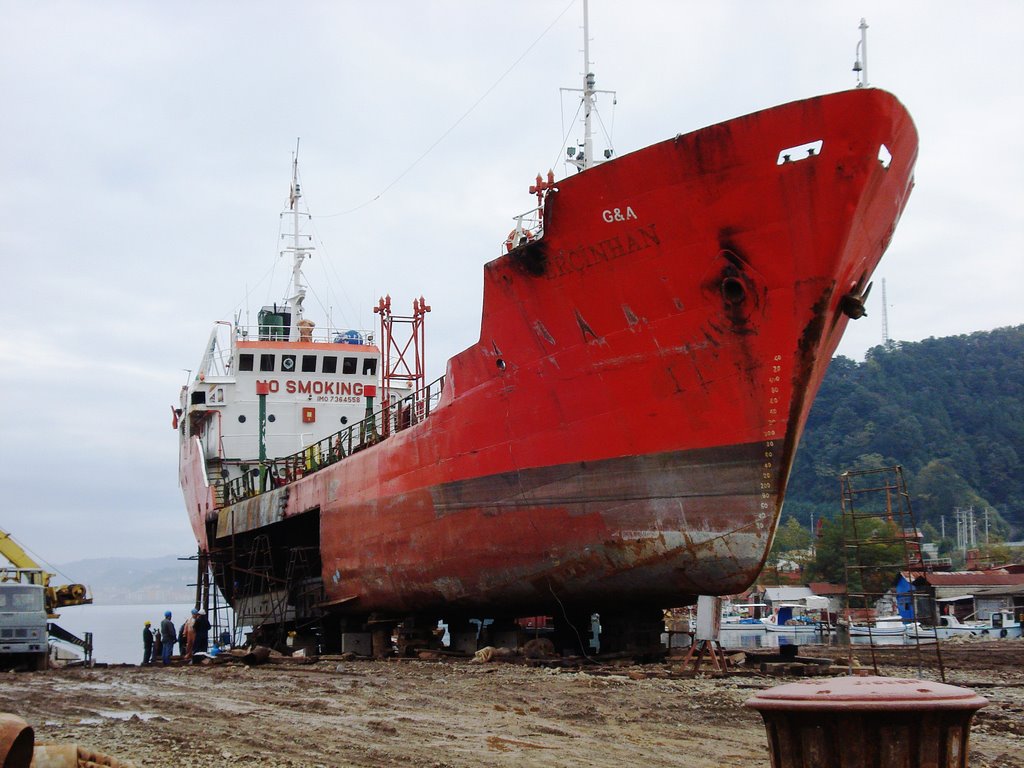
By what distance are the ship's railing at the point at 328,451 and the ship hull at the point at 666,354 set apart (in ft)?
9.13

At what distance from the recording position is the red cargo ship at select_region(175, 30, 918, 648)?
1175 cm

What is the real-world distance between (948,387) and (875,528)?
6745 centimetres

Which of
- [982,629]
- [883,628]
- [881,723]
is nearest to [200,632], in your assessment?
[883,628]

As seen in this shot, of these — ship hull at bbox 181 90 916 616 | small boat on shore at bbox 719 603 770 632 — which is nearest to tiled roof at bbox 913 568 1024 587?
small boat on shore at bbox 719 603 770 632

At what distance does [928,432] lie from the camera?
113875 millimetres

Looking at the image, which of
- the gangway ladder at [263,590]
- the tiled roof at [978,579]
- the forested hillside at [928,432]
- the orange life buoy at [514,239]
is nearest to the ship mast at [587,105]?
the orange life buoy at [514,239]

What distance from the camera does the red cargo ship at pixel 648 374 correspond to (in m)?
11.8

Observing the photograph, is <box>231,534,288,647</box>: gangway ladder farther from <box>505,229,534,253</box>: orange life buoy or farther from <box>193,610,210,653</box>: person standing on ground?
<box>505,229,534,253</box>: orange life buoy

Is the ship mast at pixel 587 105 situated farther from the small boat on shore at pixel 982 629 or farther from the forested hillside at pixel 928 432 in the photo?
the forested hillside at pixel 928 432

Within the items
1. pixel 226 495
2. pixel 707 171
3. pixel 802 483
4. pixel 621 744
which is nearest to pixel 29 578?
pixel 226 495

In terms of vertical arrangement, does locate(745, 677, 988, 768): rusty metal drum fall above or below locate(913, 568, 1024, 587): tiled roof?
above

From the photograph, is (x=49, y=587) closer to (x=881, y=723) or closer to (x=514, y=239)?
(x=514, y=239)

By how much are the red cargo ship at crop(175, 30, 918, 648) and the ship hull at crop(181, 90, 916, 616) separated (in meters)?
0.02

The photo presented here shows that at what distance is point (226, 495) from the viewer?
25.2 metres
